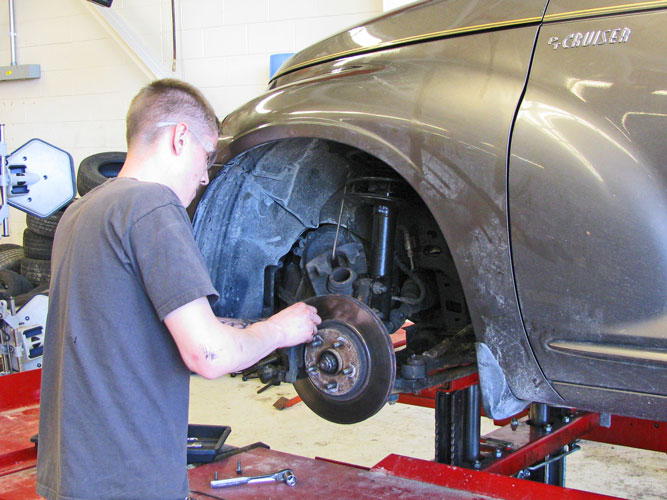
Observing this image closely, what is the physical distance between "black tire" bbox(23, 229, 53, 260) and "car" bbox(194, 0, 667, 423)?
156 inches

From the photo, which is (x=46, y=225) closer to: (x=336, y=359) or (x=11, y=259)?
(x=11, y=259)

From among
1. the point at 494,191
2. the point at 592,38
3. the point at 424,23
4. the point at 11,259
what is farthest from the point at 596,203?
the point at 11,259

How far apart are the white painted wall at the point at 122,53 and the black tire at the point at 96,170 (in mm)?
901

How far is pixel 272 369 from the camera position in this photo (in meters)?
1.67

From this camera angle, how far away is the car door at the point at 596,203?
1.16 metres

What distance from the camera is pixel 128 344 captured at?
3.75ft

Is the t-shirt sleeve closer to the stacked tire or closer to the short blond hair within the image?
the short blond hair

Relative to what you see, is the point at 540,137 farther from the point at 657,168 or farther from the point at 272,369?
the point at 272,369

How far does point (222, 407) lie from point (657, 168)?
10.1 feet

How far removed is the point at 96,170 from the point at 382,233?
11.7ft

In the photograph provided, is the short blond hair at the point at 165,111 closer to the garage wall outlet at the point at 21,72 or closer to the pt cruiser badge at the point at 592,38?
the pt cruiser badge at the point at 592,38

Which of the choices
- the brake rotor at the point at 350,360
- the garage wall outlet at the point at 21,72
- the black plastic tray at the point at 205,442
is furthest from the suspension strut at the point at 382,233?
the garage wall outlet at the point at 21,72

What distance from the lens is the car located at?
3.86 ft

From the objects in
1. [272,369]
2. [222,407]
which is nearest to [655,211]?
[272,369]
